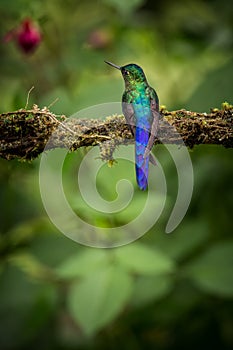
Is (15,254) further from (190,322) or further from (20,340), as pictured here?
(190,322)

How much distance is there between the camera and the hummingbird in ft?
3.81

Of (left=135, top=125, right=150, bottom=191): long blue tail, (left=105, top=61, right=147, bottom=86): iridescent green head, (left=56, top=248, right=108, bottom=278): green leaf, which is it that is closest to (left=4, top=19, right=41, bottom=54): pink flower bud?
(left=56, top=248, right=108, bottom=278): green leaf

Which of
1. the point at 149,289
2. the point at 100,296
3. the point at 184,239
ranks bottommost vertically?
the point at 100,296

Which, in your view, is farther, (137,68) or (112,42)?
(112,42)

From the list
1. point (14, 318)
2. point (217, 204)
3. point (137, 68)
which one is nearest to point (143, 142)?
point (137, 68)

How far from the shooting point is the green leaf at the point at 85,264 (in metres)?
2.16

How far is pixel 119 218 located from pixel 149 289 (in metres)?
0.30

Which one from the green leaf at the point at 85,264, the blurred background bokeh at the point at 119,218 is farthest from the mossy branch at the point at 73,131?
the green leaf at the point at 85,264

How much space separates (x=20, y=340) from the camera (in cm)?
274

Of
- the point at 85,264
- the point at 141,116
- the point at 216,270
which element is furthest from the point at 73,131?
the point at 216,270

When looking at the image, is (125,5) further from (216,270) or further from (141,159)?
(141,159)

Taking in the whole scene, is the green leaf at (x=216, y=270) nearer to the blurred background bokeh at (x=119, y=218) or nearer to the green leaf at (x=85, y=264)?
the blurred background bokeh at (x=119, y=218)

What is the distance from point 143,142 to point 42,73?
6.46 feet

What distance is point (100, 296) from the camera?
2.14 m
